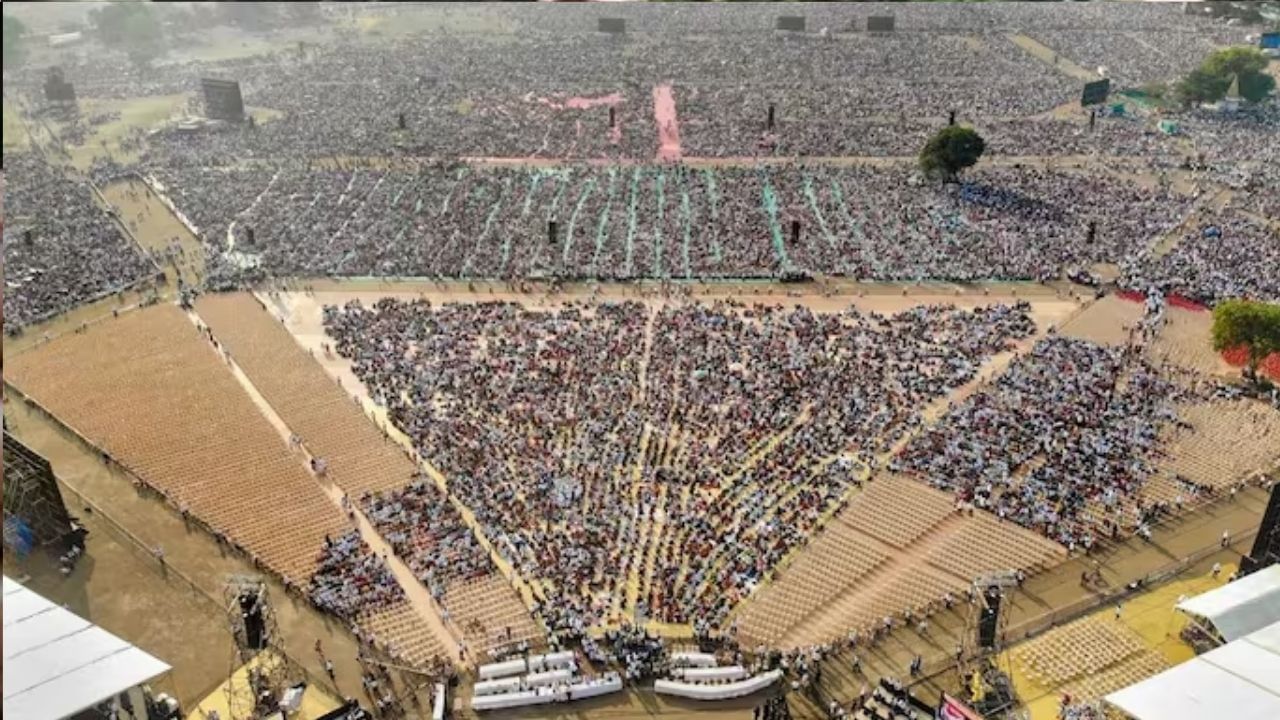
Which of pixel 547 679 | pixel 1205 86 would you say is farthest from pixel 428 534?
pixel 1205 86

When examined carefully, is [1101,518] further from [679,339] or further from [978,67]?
[978,67]

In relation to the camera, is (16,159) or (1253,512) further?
(16,159)

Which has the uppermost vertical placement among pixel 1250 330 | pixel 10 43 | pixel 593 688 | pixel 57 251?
pixel 10 43

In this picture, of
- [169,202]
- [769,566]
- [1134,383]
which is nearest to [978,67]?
[1134,383]

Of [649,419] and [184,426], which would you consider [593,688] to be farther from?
[184,426]

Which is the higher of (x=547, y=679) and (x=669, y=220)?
(x=669, y=220)

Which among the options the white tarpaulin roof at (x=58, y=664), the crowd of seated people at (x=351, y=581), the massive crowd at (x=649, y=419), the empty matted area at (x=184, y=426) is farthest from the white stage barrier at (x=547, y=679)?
the empty matted area at (x=184, y=426)

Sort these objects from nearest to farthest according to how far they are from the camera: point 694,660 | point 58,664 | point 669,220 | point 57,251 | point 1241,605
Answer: point 58,664
point 1241,605
point 694,660
point 57,251
point 669,220

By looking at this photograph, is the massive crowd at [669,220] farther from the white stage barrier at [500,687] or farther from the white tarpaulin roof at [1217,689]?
the white tarpaulin roof at [1217,689]
